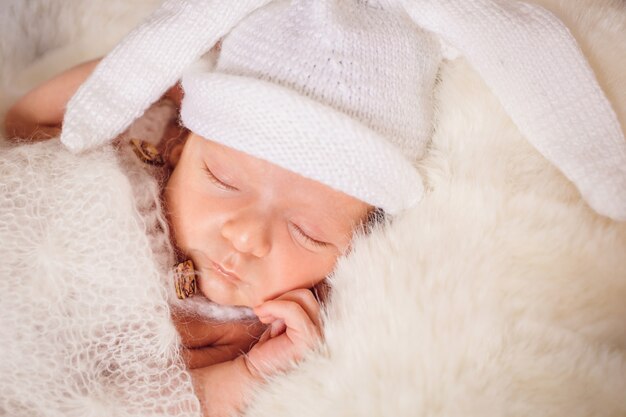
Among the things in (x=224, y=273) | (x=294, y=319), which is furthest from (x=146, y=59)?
(x=294, y=319)

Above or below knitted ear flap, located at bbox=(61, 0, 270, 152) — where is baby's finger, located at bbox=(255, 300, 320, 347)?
below

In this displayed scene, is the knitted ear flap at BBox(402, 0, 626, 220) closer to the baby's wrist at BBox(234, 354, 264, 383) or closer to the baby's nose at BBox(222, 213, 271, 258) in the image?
the baby's nose at BBox(222, 213, 271, 258)

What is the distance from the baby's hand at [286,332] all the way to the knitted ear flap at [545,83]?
438 mm

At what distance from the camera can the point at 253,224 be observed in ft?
2.59

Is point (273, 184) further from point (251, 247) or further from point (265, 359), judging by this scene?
point (265, 359)

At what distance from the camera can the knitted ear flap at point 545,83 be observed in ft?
2.49

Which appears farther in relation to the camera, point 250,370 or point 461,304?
point 250,370

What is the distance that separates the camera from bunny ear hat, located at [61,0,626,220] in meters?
0.76

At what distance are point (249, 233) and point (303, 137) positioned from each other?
0.54ft

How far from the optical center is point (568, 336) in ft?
2.16

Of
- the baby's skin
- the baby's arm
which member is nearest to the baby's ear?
the baby's skin

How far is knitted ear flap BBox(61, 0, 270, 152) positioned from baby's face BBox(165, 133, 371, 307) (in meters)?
0.13

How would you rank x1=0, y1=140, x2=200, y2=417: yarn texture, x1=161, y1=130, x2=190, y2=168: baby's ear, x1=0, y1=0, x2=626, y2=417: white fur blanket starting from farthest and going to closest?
x1=161, y1=130, x2=190, y2=168: baby's ear < x1=0, y1=140, x2=200, y2=417: yarn texture < x1=0, y1=0, x2=626, y2=417: white fur blanket

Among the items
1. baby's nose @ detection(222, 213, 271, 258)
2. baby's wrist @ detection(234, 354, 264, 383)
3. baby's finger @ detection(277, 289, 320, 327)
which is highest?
baby's nose @ detection(222, 213, 271, 258)
